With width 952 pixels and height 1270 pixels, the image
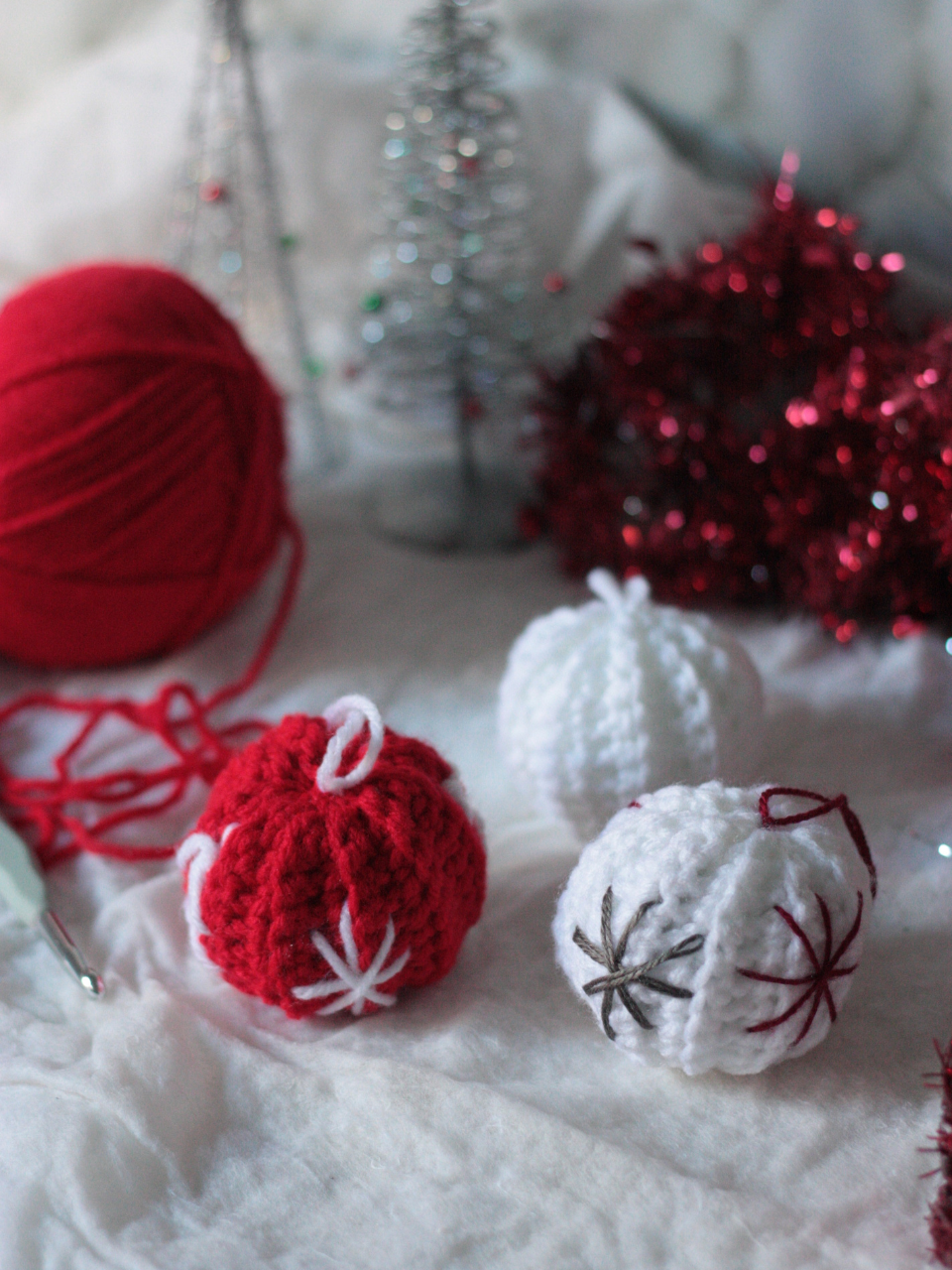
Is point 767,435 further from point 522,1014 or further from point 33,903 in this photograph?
point 33,903

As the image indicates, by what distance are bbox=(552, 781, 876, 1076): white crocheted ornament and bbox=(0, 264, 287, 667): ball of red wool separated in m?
0.40

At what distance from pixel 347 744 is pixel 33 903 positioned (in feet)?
0.68

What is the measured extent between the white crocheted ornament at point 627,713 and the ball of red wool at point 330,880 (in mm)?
81

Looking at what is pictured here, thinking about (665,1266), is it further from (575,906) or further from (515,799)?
(515,799)

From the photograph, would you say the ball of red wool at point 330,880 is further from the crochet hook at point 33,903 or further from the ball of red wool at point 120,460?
the ball of red wool at point 120,460

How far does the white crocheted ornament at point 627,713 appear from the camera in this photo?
1.97 ft

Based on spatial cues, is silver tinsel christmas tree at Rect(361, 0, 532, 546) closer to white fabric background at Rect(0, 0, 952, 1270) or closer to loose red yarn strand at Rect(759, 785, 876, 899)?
white fabric background at Rect(0, 0, 952, 1270)

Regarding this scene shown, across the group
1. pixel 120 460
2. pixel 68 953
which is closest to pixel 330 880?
pixel 68 953

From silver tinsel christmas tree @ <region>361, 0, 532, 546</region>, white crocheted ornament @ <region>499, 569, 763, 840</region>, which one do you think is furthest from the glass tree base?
white crocheted ornament @ <region>499, 569, 763, 840</region>

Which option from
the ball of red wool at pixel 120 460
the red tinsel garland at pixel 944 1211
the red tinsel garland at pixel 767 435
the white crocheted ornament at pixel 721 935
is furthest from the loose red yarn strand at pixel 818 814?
the ball of red wool at pixel 120 460

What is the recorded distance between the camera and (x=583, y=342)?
0.89 metres

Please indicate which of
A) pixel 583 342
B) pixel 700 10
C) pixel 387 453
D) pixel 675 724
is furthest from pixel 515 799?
pixel 700 10

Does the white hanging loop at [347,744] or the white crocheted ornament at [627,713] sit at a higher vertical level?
the white hanging loop at [347,744]

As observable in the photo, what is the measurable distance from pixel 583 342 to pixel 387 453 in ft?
0.85
